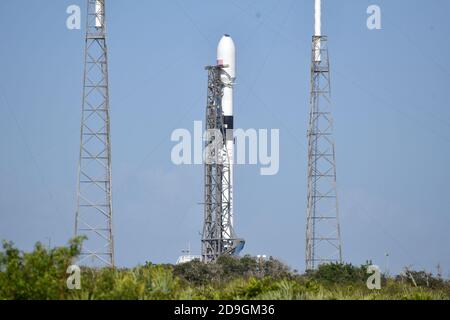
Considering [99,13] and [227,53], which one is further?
[227,53]

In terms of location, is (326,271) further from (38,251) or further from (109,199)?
(38,251)

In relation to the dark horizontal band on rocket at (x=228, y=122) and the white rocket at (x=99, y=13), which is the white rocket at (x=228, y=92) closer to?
the dark horizontal band on rocket at (x=228, y=122)

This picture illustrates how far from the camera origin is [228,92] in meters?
79.3

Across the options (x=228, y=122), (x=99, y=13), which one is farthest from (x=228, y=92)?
(x=99, y=13)

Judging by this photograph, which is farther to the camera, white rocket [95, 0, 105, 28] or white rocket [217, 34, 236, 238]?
white rocket [217, 34, 236, 238]

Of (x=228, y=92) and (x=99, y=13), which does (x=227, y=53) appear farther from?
(x=99, y=13)

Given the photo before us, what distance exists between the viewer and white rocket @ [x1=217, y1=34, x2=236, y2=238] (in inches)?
2995

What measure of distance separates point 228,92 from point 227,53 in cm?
341

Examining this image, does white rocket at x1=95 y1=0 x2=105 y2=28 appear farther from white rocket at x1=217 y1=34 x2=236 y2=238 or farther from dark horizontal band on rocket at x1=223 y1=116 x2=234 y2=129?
dark horizontal band on rocket at x1=223 y1=116 x2=234 y2=129

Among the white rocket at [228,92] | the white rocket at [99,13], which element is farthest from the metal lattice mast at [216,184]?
the white rocket at [99,13]

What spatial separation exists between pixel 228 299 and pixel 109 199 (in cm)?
2348

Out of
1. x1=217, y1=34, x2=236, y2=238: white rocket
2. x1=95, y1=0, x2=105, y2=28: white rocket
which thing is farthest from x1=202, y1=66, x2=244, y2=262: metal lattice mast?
x1=95, y1=0, x2=105, y2=28: white rocket
